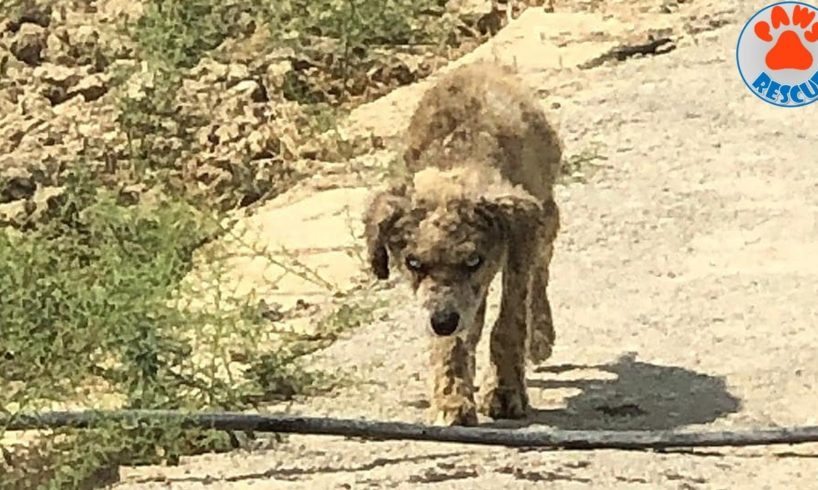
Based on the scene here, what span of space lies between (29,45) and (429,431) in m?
6.71

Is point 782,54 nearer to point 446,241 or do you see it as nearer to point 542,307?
point 542,307

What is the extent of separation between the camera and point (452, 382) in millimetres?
6086

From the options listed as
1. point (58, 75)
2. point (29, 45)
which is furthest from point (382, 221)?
point (29, 45)

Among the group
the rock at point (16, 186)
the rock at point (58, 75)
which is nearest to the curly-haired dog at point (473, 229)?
the rock at point (16, 186)

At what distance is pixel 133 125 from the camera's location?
10.4 metres

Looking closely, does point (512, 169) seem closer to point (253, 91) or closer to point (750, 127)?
point (750, 127)

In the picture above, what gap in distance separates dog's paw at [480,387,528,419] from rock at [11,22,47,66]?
20.5ft

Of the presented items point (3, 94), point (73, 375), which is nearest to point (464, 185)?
point (73, 375)

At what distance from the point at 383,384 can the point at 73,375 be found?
1.18 meters

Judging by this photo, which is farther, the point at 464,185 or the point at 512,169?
the point at 512,169

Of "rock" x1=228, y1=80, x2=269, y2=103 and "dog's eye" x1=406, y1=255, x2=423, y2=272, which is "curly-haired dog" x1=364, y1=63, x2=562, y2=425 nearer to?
"dog's eye" x1=406, y1=255, x2=423, y2=272

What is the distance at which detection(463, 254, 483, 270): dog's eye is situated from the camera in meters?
5.85

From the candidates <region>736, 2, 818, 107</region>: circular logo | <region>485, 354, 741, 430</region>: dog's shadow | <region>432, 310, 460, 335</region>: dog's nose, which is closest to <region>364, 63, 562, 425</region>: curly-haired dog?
<region>432, 310, 460, 335</region>: dog's nose

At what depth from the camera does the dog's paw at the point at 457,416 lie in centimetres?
604
